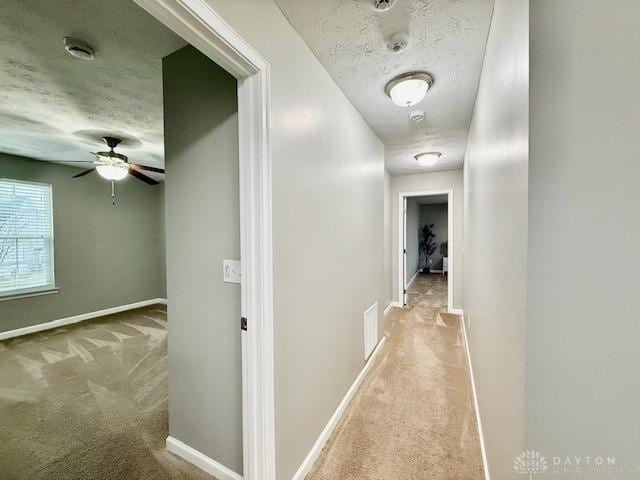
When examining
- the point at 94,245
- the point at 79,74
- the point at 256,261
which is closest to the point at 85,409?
the point at 256,261

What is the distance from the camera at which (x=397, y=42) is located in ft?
4.54

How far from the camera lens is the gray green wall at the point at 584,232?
0.62 meters

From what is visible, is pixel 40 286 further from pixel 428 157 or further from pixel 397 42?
pixel 428 157

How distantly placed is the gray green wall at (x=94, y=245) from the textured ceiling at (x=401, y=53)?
4733 mm

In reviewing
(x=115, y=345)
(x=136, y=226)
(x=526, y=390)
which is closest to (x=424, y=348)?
(x=526, y=390)

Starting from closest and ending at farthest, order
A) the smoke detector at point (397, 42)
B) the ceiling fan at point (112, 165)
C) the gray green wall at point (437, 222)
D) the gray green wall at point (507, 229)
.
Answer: the gray green wall at point (507, 229)
the smoke detector at point (397, 42)
the ceiling fan at point (112, 165)
the gray green wall at point (437, 222)

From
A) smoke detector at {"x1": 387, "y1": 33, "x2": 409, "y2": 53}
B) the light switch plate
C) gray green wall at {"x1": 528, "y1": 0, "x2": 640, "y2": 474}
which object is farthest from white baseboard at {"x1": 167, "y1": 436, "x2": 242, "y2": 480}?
smoke detector at {"x1": 387, "y1": 33, "x2": 409, "y2": 53}

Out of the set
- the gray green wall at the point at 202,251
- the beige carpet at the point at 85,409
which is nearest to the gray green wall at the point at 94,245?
the beige carpet at the point at 85,409

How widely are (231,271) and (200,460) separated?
1.17 meters

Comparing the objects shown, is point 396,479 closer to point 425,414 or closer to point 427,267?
point 425,414

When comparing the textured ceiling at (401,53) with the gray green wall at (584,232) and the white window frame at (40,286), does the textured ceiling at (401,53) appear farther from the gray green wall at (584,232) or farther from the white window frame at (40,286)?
the white window frame at (40,286)

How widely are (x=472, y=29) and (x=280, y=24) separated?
1.02 m

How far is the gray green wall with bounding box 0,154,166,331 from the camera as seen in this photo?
12.0 feet

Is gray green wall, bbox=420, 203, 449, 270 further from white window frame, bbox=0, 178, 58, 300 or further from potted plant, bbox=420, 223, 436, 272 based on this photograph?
white window frame, bbox=0, 178, 58, 300
